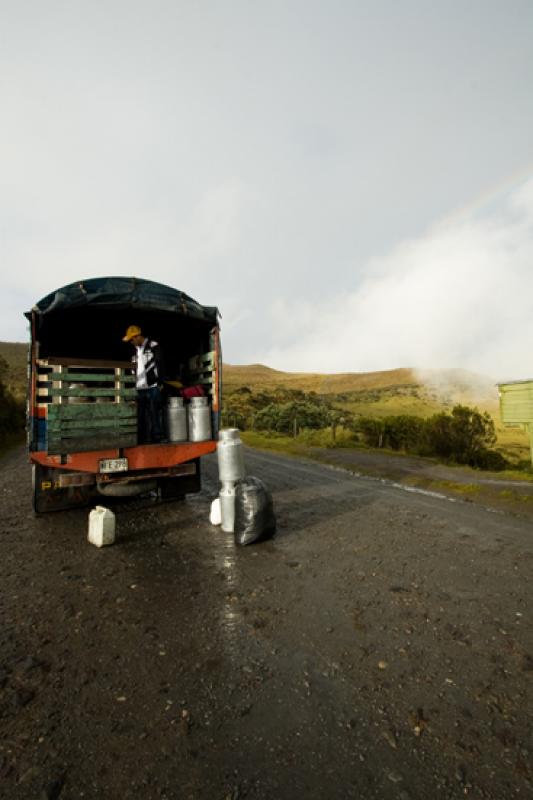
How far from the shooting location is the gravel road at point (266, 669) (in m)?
1.66

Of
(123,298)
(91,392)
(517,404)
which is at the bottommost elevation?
(517,404)

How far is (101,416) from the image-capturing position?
479 cm

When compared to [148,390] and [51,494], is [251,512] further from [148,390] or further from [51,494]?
[51,494]

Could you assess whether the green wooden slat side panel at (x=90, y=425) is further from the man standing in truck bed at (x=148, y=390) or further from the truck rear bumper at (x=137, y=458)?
the man standing in truck bed at (x=148, y=390)

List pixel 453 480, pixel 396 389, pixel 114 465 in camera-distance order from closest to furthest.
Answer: pixel 114 465
pixel 453 480
pixel 396 389

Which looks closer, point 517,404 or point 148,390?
point 148,390

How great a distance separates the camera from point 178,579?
12.1ft

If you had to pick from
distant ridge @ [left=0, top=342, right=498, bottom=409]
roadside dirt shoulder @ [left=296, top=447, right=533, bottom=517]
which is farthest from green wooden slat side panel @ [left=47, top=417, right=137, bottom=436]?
distant ridge @ [left=0, top=342, right=498, bottom=409]

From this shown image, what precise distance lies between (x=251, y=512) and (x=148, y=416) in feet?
7.08

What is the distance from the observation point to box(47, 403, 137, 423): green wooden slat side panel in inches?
176

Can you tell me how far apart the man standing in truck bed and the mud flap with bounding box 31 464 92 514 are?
1.35 meters

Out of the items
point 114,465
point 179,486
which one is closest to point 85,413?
point 114,465

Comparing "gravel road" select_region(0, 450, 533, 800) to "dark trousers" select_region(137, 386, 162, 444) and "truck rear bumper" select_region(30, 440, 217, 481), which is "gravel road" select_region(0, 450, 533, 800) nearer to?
"truck rear bumper" select_region(30, 440, 217, 481)

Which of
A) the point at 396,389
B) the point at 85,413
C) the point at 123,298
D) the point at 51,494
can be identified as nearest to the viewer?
the point at 85,413
